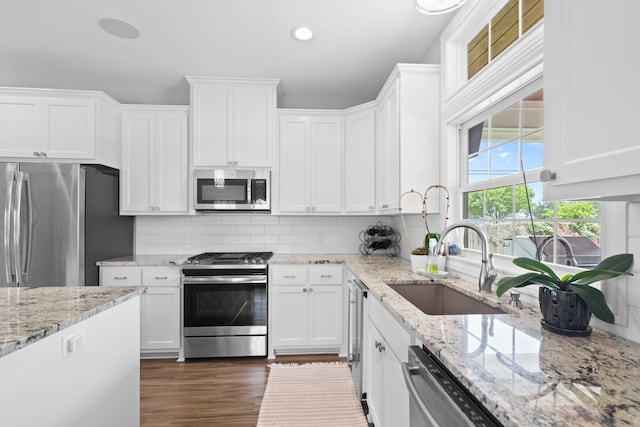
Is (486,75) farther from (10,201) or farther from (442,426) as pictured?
(10,201)

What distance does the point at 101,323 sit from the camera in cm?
132

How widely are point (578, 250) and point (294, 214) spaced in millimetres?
2390

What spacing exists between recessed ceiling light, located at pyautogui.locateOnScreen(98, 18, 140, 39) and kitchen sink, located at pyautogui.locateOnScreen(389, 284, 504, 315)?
266 cm

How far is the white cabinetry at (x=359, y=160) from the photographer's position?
3123mm

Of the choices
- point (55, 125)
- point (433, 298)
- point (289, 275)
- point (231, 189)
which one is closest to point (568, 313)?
point (433, 298)

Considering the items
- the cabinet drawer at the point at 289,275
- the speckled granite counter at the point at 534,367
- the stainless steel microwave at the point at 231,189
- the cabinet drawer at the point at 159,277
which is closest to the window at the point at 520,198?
the speckled granite counter at the point at 534,367

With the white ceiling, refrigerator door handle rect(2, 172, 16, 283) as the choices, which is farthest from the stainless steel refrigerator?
the white ceiling

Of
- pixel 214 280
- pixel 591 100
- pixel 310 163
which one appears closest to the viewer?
pixel 591 100

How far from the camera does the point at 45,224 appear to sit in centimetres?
258

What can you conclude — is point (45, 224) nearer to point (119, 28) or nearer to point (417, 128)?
point (119, 28)

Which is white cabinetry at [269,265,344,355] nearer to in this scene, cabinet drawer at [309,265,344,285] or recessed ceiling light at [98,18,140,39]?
cabinet drawer at [309,265,344,285]

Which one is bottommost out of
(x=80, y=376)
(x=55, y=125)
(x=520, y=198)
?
(x=80, y=376)

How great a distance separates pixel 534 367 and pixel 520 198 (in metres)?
1.16

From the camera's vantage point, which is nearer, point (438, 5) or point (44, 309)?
point (44, 309)
